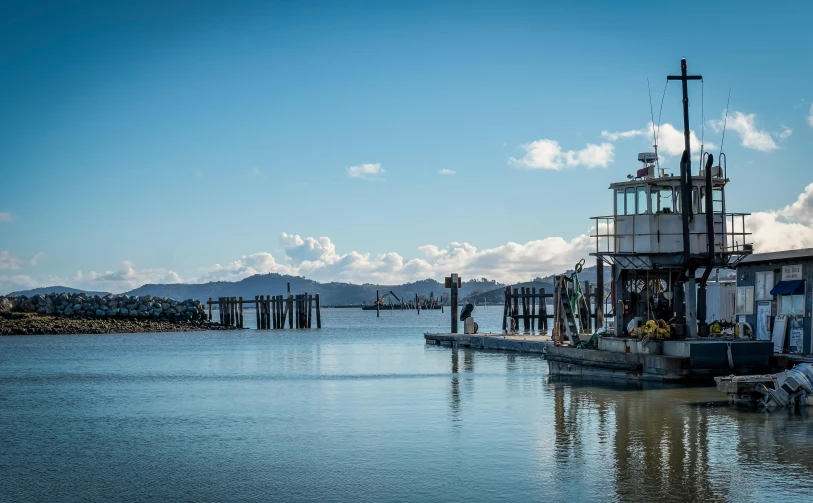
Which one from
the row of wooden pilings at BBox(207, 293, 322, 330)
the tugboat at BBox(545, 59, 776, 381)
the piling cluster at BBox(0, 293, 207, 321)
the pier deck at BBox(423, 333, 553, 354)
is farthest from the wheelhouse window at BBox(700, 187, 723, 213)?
the piling cluster at BBox(0, 293, 207, 321)

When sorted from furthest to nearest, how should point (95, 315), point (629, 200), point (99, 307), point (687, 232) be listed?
point (99, 307) < point (95, 315) < point (629, 200) < point (687, 232)

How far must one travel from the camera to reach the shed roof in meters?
26.2

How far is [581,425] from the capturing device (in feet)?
65.9

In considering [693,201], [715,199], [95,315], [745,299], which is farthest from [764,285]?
[95,315]

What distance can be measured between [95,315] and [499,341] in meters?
49.1

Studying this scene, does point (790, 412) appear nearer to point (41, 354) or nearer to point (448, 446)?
point (448, 446)

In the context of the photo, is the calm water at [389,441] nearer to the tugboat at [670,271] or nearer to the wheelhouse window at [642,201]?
the tugboat at [670,271]

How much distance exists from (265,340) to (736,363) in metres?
44.2

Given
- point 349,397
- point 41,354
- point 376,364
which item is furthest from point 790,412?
point 41,354

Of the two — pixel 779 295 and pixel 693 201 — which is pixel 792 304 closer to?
pixel 779 295

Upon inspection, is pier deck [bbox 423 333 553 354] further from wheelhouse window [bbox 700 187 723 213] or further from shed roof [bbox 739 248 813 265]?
Answer: wheelhouse window [bbox 700 187 723 213]

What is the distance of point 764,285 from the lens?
2867cm

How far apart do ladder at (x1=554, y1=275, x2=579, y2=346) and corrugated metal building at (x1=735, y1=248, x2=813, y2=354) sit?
18.3 feet

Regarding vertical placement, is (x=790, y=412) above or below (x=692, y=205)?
below
